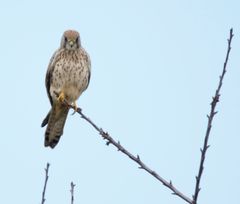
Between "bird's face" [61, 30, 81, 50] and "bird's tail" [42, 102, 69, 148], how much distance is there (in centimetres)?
78

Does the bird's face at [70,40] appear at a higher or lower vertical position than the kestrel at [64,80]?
higher

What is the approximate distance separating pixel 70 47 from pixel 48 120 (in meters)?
0.96

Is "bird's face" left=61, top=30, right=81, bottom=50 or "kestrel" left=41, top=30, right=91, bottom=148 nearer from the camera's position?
"kestrel" left=41, top=30, right=91, bottom=148

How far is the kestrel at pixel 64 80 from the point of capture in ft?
21.7

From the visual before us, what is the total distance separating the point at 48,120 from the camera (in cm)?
675

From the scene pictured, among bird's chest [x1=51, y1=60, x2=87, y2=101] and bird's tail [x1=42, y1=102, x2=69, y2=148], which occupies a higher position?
bird's chest [x1=51, y1=60, x2=87, y2=101]

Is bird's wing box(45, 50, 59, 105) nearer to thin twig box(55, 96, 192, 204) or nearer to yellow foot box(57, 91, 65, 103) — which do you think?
yellow foot box(57, 91, 65, 103)

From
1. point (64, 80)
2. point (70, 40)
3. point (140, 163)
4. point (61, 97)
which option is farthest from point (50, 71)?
point (140, 163)

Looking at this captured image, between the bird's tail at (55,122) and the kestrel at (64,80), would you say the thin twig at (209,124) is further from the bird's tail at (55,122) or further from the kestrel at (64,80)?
the bird's tail at (55,122)

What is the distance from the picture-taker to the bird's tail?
6.60m

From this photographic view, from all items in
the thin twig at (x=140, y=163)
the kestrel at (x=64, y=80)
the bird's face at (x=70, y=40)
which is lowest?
the thin twig at (x=140, y=163)

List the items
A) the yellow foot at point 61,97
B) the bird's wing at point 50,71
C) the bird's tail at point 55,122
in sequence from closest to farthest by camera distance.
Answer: the yellow foot at point 61,97, the bird's tail at point 55,122, the bird's wing at point 50,71

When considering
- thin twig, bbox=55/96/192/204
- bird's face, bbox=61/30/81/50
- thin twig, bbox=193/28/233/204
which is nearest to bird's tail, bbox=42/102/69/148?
bird's face, bbox=61/30/81/50

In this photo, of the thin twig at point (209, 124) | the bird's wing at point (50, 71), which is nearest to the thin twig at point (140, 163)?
the thin twig at point (209, 124)
